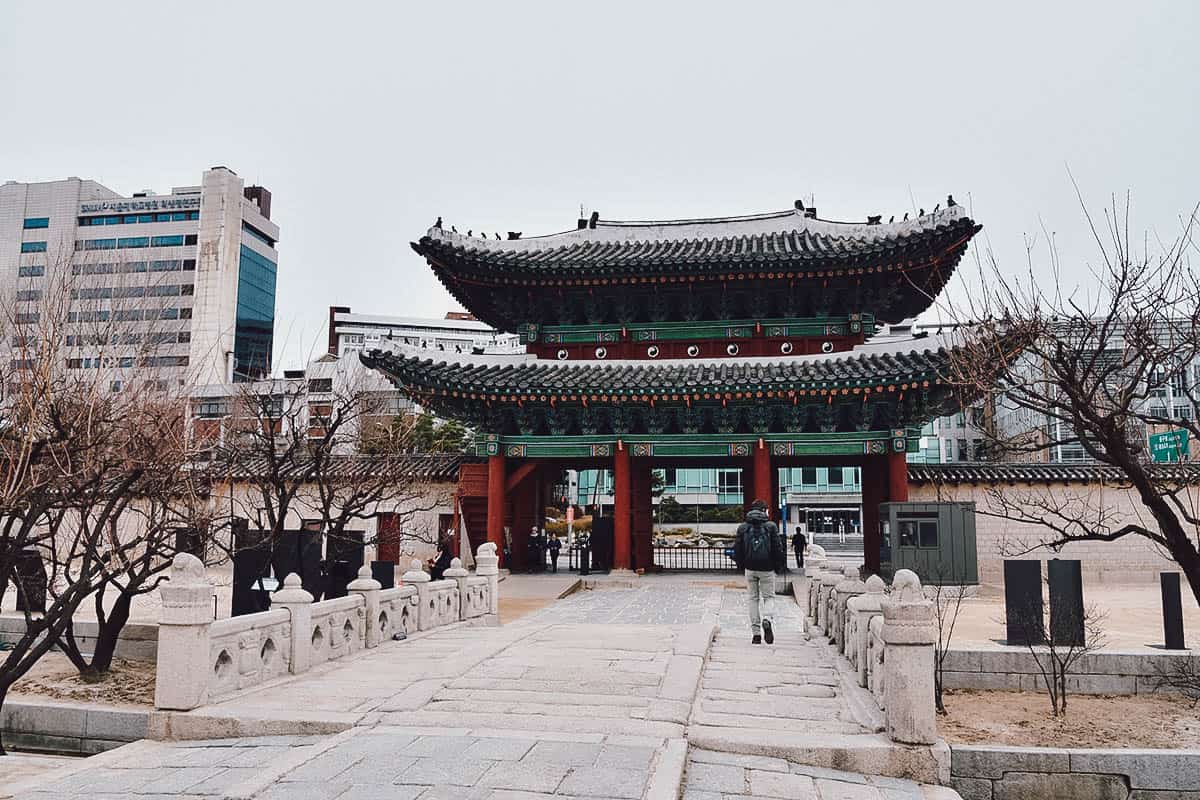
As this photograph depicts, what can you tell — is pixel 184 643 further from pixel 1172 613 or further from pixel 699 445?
pixel 699 445

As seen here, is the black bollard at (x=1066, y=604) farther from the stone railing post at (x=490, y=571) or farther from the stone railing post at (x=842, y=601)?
the stone railing post at (x=490, y=571)

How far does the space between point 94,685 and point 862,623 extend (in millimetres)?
9266

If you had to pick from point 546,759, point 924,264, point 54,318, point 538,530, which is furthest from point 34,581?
point 924,264

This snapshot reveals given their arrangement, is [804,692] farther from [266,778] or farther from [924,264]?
[924,264]

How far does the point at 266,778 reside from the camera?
599 cm

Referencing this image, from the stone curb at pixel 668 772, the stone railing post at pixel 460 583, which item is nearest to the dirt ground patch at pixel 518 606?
the stone railing post at pixel 460 583

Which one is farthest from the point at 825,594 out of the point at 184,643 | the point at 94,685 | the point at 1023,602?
the point at 94,685

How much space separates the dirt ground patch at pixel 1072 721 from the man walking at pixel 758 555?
8.12 feet

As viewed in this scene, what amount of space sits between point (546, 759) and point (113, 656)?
8.51 m

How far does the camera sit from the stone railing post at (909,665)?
708 cm

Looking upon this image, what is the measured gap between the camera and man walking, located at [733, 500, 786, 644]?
10977 mm

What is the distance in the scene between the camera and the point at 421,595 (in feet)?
42.1

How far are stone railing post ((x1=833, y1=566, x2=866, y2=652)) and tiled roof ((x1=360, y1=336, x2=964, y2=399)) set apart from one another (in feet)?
31.9

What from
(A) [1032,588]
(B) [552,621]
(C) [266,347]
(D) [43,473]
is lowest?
(B) [552,621]
